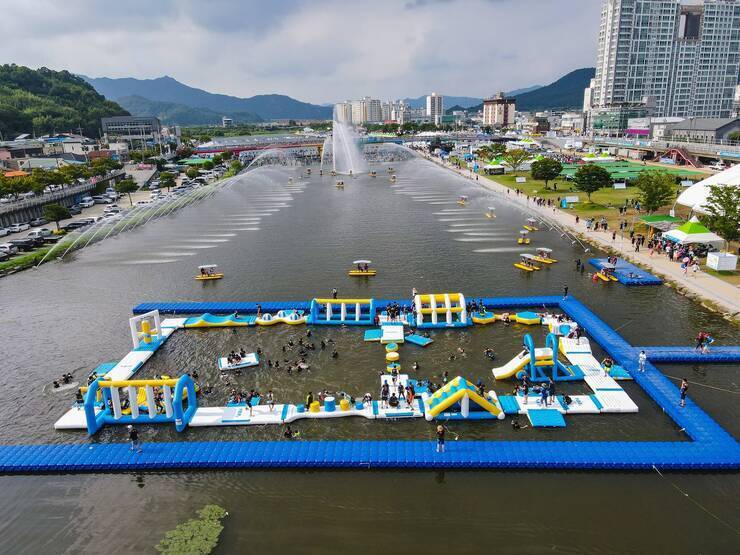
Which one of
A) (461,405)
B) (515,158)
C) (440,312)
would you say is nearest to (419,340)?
(440,312)

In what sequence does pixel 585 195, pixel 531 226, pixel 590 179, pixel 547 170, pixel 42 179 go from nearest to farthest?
pixel 531 226, pixel 590 179, pixel 42 179, pixel 585 195, pixel 547 170

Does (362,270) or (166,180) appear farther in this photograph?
(166,180)

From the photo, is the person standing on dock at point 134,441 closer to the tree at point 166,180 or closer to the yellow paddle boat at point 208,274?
the yellow paddle boat at point 208,274

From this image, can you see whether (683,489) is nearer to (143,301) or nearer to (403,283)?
(403,283)

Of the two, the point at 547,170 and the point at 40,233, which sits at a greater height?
the point at 547,170

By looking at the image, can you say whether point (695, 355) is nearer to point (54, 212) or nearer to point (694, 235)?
point (694, 235)

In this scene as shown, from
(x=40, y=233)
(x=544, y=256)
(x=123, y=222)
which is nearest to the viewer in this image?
(x=544, y=256)

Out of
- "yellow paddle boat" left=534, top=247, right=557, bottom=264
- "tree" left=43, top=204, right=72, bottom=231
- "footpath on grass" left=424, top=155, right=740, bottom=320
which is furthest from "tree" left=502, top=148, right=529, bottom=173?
"tree" left=43, top=204, right=72, bottom=231
